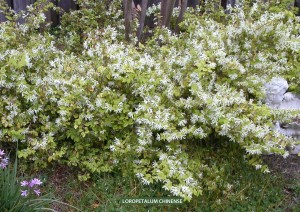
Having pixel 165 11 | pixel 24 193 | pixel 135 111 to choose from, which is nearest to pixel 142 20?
pixel 165 11

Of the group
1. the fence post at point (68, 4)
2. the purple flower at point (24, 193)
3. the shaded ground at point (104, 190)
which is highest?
the fence post at point (68, 4)

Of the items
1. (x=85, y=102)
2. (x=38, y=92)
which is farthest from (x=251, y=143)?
(x=38, y=92)

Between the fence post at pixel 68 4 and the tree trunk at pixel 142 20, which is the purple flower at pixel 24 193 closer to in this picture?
the tree trunk at pixel 142 20

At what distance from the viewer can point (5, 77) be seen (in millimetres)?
3443

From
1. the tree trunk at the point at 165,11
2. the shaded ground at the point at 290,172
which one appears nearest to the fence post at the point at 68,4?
the tree trunk at the point at 165,11

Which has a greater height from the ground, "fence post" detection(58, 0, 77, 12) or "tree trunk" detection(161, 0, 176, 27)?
"fence post" detection(58, 0, 77, 12)

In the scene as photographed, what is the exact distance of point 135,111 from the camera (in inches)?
138

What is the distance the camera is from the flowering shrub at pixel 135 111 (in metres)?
3.32

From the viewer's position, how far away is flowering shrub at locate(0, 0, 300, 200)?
332 cm

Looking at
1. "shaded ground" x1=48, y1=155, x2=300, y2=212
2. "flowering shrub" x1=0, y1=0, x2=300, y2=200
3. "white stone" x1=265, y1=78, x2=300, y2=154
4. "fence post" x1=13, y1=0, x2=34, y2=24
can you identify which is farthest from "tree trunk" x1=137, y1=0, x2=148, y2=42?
"shaded ground" x1=48, y1=155, x2=300, y2=212

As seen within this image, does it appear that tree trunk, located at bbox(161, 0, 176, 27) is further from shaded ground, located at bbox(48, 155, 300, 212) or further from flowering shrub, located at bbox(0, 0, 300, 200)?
shaded ground, located at bbox(48, 155, 300, 212)

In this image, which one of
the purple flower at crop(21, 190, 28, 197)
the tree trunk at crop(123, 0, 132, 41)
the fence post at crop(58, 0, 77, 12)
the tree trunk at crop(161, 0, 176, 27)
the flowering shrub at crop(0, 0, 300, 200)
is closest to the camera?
the purple flower at crop(21, 190, 28, 197)

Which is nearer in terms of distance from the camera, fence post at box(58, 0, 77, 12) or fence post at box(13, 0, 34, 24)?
fence post at box(13, 0, 34, 24)

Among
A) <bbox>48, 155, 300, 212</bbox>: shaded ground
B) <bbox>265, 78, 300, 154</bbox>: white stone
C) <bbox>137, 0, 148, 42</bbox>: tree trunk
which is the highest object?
<bbox>137, 0, 148, 42</bbox>: tree trunk
